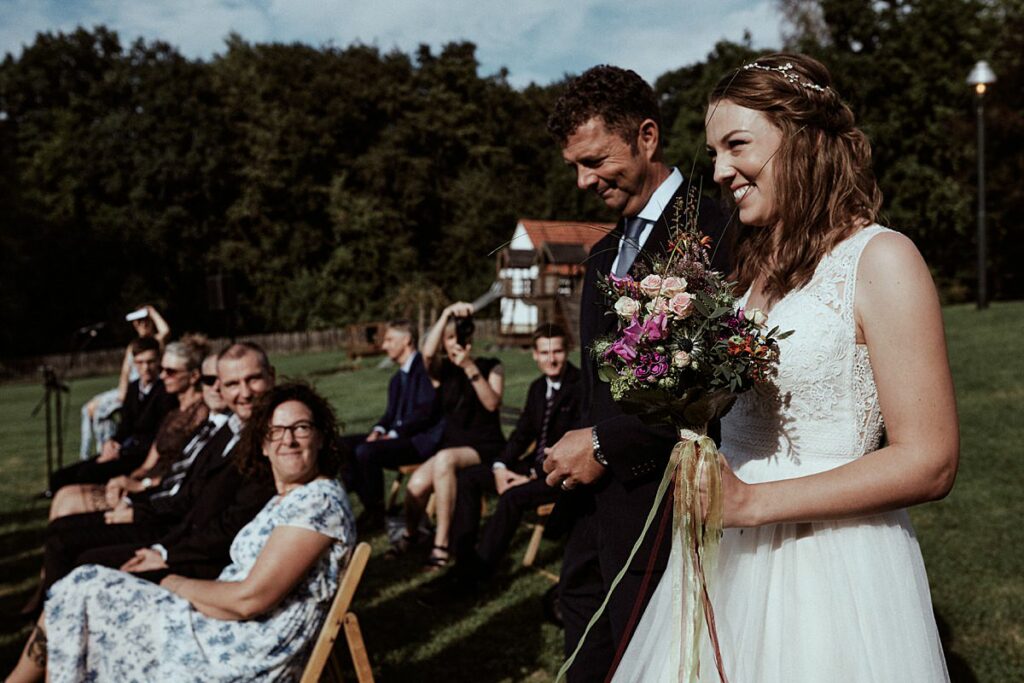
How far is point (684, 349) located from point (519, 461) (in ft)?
16.6

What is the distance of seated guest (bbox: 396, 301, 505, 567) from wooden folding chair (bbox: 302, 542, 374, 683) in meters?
3.04

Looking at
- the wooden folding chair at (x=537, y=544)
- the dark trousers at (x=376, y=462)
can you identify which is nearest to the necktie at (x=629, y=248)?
the wooden folding chair at (x=537, y=544)

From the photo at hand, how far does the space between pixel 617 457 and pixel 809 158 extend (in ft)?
3.09

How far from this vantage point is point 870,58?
34594 mm

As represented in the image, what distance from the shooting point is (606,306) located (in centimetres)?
244

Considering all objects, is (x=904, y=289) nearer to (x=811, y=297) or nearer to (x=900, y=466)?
(x=811, y=297)

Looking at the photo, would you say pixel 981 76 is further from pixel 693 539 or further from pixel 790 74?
pixel 693 539

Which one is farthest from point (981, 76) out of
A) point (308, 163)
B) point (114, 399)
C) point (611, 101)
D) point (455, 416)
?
point (308, 163)

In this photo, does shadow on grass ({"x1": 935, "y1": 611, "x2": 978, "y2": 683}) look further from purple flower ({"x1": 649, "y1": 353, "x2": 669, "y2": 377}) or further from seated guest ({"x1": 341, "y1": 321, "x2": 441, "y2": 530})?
seated guest ({"x1": 341, "y1": 321, "x2": 441, "y2": 530})

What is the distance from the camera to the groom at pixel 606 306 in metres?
2.41

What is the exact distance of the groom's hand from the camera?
2406mm

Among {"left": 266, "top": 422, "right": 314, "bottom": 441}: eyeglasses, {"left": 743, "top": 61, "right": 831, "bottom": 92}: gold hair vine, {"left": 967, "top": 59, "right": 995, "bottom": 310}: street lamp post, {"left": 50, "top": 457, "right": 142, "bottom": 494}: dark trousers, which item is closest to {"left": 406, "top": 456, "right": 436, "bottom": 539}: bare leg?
{"left": 50, "top": 457, "right": 142, "bottom": 494}: dark trousers

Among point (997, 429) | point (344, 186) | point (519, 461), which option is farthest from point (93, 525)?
point (344, 186)

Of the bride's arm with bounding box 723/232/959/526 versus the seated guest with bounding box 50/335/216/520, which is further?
Result: the seated guest with bounding box 50/335/216/520
